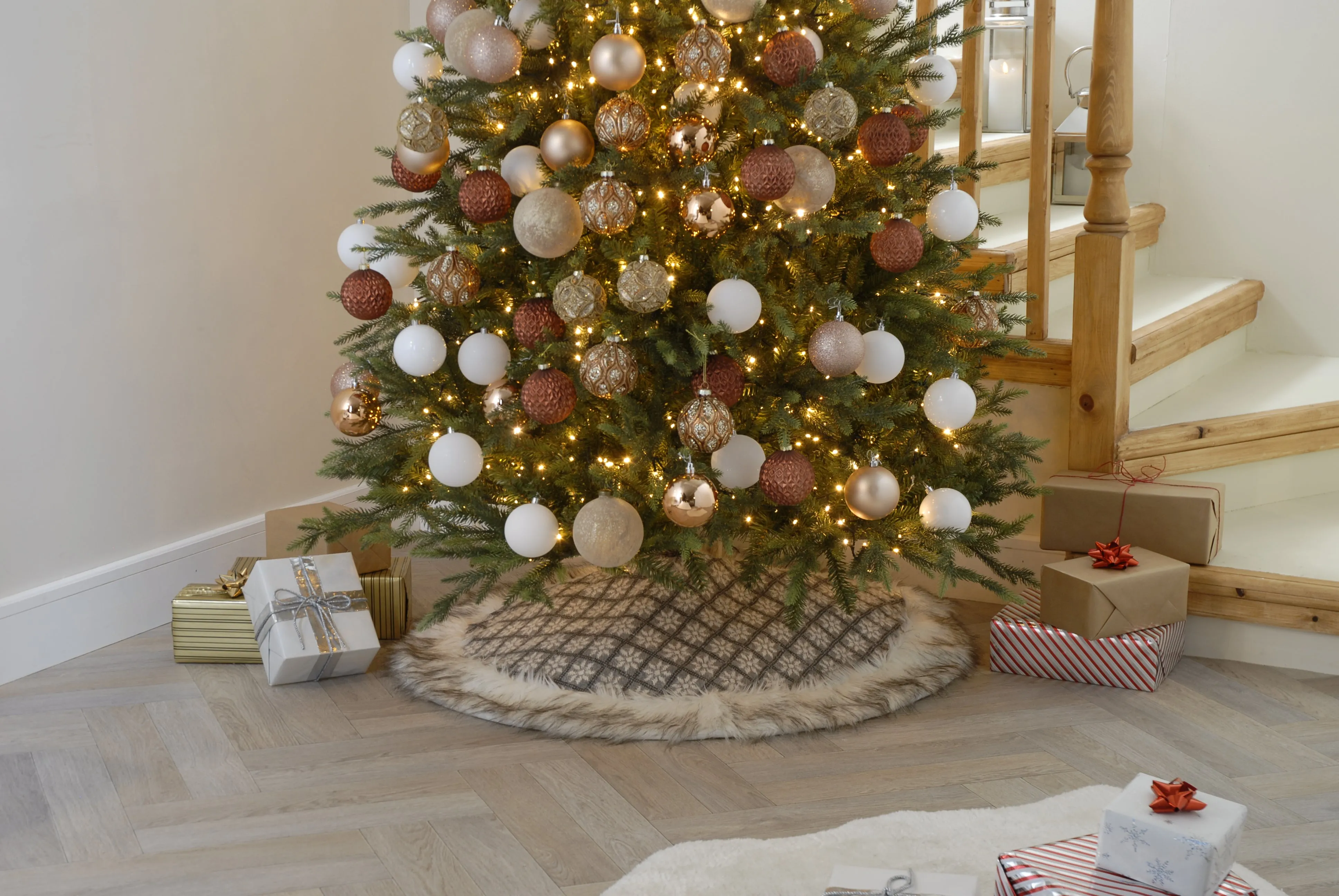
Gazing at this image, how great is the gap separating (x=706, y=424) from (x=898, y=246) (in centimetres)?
47

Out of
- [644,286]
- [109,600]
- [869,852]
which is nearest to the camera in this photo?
[869,852]

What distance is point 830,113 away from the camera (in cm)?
194

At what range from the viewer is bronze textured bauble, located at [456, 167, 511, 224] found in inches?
79.1

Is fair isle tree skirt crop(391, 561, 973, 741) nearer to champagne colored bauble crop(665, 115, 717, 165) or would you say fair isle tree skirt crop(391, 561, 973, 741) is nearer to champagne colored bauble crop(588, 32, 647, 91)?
champagne colored bauble crop(665, 115, 717, 165)

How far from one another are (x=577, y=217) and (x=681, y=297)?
23 centimetres

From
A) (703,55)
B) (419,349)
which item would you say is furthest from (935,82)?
(419,349)

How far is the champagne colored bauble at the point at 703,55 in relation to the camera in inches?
74.7

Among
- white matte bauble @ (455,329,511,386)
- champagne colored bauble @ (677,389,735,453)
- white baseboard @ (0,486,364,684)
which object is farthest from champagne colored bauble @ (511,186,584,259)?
white baseboard @ (0,486,364,684)

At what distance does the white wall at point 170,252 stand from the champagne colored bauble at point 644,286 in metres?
1.23

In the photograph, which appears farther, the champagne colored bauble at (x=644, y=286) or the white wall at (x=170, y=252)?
the white wall at (x=170, y=252)

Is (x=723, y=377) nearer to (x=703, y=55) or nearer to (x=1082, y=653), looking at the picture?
(x=703, y=55)

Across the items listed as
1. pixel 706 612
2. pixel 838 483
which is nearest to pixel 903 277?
pixel 838 483

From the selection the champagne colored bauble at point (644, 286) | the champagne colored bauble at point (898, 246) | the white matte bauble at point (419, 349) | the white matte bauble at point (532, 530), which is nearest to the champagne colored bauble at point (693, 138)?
the champagne colored bauble at point (644, 286)

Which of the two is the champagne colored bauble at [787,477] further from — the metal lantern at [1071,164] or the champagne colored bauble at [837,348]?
the metal lantern at [1071,164]
